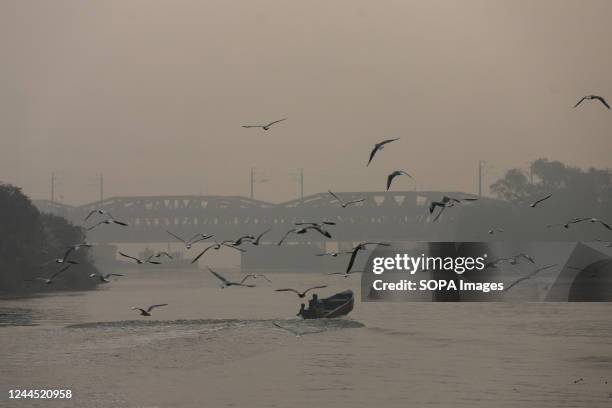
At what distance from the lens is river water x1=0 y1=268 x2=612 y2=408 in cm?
4597

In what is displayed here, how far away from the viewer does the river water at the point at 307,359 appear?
46.0m

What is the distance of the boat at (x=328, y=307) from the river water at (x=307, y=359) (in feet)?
4.25

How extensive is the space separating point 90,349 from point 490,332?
23.2 meters

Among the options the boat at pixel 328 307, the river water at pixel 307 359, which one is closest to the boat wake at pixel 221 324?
the river water at pixel 307 359

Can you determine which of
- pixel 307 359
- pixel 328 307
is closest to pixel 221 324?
pixel 328 307

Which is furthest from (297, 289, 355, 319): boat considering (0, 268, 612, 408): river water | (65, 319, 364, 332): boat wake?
(0, 268, 612, 408): river water

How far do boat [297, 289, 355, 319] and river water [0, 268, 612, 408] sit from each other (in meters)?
1.30

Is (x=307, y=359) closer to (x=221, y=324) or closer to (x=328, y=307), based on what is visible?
(x=221, y=324)

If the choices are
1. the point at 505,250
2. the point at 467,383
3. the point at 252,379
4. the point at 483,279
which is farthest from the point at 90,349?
the point at 505,250

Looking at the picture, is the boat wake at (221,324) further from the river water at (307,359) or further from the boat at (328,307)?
the boat at (328,307)

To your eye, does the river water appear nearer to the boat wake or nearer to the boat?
the boat wake

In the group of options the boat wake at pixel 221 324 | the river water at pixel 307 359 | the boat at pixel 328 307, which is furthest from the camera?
the boat at pixel 328 307

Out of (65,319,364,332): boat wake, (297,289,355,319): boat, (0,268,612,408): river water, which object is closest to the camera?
(0,268,612,408): river water

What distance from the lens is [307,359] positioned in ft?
192
